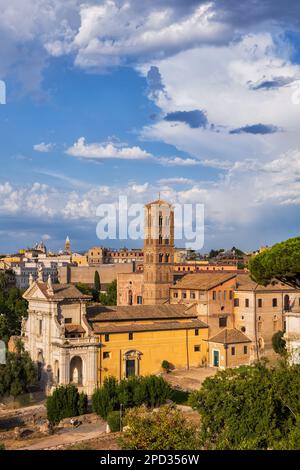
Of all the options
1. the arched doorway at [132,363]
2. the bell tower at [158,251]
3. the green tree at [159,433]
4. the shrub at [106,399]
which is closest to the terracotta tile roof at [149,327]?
the arched doorway at [132,363]

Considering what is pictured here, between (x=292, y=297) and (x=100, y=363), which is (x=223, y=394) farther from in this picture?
(x=292, y=297)

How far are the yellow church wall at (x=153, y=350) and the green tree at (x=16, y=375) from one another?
4998 mm

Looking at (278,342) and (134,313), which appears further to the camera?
(278,342)

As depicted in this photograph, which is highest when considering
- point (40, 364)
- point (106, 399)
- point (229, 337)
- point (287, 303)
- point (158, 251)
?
point (158, 251)

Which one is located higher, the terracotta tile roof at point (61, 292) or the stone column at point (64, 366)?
the terracotta tile roof at point (61, 292)

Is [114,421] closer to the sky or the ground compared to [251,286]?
closer to the ground

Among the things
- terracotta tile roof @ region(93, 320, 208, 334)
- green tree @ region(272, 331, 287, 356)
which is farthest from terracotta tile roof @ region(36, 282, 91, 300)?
green tree @ region(272, 331, 287, 356)

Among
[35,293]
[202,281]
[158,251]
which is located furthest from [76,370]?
[158,251]

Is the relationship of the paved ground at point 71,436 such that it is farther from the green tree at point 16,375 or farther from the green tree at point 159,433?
the green tree at point 159,433

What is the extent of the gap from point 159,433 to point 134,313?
86.6 feet

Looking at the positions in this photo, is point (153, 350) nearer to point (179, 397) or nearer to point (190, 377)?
point (190, 377)

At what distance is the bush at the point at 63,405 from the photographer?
37.8m

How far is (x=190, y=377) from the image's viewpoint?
155ft
